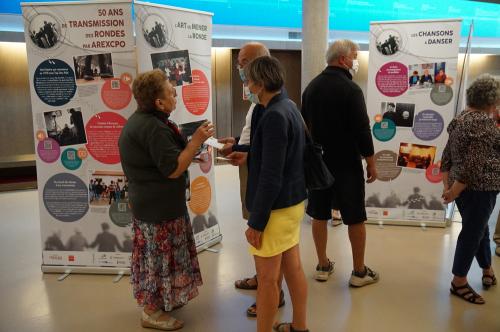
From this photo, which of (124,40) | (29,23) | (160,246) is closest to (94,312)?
(160,246)

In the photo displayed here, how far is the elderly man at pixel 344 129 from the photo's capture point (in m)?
2.96

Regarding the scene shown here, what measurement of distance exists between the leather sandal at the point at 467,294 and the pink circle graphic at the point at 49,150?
3.25 metres

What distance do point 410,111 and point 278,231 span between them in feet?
9.57

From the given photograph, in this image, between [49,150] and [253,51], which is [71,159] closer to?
[49,150]

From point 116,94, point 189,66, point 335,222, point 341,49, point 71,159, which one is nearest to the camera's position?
point 341,49

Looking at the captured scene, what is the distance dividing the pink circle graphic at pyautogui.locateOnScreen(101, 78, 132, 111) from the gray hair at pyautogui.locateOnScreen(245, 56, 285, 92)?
1451 millimetres

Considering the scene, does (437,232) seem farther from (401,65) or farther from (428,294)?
(401,65)

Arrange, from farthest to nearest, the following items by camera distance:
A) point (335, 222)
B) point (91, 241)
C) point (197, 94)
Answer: point (335, 222) → point (197, 94) → point (91, 241)

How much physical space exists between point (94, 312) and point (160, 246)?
0.86 m

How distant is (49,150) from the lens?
334 cm

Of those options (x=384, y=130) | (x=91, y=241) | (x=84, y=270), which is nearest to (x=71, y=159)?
(x=91, y=241)

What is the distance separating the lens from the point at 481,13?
8.63 metres

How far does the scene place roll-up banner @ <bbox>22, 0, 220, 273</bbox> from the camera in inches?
123

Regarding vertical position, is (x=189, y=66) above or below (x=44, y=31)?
below
